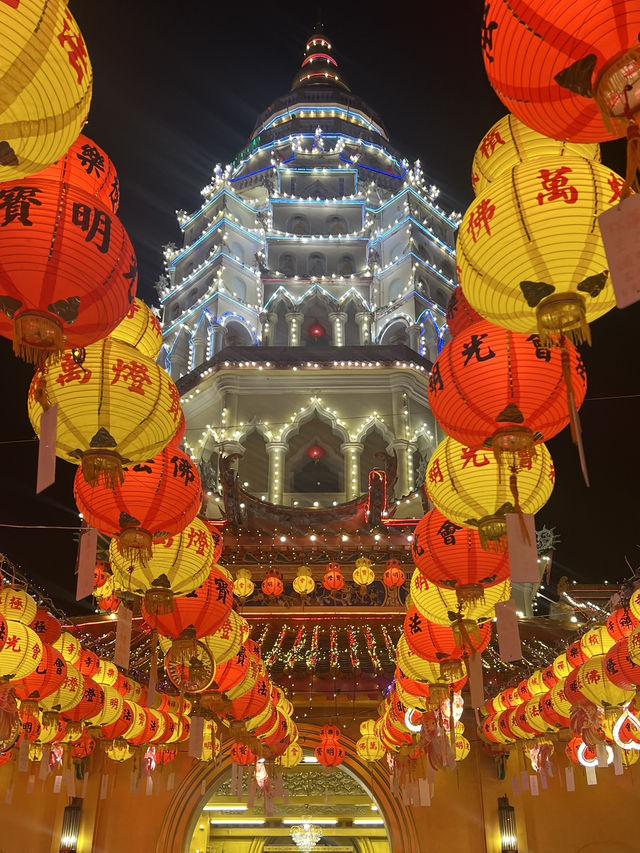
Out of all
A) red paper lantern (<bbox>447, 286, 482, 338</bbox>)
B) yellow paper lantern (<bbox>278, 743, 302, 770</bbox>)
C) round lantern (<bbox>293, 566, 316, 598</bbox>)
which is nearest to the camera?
red paper lantern (<bbox>447, 286, 482, 338</bbox>)

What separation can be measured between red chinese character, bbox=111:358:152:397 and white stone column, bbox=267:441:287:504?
1382 centimetres

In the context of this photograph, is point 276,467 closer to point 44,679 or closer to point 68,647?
point 68,647

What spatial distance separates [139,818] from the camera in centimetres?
977

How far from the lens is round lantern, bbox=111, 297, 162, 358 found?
4.43 metres

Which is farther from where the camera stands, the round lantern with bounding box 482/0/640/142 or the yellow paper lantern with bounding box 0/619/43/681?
the yellow paper lantern with bounding box 0/619/43/681

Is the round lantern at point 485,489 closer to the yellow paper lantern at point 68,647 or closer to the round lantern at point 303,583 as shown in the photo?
the yellow paper lantern at point 68,647

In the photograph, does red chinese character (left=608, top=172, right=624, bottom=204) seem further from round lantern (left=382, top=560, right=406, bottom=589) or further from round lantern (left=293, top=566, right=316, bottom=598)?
round lantern (left=293, top=566, right=316, bottom=598)

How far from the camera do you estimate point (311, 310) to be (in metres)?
21.6

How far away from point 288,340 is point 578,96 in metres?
18.7

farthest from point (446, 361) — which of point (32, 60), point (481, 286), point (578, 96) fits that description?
point (32, 60)

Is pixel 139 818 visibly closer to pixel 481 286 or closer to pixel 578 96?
pixel 481 286

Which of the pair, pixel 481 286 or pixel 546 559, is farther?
pixel 546 559

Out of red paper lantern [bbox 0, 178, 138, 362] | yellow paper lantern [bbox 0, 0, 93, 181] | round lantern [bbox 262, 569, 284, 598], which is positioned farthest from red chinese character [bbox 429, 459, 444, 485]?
round lantern [bbox 262, 569, 284, 598]

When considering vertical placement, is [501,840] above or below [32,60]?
below
